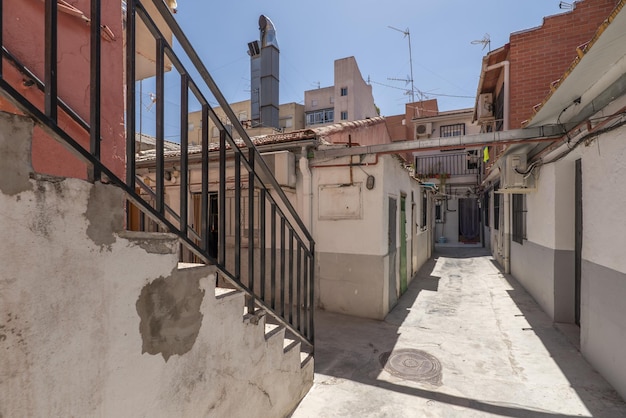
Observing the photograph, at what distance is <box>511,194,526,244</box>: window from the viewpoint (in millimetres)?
7785

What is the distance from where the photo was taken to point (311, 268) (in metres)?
3.38

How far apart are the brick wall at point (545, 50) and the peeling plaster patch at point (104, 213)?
954 centimetres

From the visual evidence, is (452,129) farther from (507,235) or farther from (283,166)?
(283,166)

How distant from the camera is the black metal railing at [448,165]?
1831 centimetres

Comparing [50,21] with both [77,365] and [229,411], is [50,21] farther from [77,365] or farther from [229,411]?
[229,411]

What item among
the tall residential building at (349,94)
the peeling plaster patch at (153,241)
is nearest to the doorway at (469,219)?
the tall residential building at (349,94)

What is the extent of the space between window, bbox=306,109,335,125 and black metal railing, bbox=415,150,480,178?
34.5 feet

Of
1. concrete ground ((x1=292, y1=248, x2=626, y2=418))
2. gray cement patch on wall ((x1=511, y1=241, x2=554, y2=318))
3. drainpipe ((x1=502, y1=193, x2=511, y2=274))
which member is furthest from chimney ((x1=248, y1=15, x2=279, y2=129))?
gray cement patch on wall ((x1=511, y1=241, x2=554, y2=318))

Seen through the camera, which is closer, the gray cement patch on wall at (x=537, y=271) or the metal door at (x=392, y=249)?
the gray cement patch on wall at (x=537, y=271)

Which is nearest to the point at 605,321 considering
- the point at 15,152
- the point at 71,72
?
the point at 15,152

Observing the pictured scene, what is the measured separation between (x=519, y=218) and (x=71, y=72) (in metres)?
9.84

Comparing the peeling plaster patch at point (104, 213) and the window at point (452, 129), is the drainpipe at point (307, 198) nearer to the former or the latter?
the peeling plaster patch at point (104, 213)

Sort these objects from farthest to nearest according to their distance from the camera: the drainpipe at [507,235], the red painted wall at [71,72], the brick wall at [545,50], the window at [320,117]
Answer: the window at [320,117], the drainpipe at [507,235], the brick wall at [545,50], the red painted wall at [71,72]

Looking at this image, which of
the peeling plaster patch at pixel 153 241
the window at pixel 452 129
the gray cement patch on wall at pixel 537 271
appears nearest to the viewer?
the peeling plaster patch at pixel 153 241
